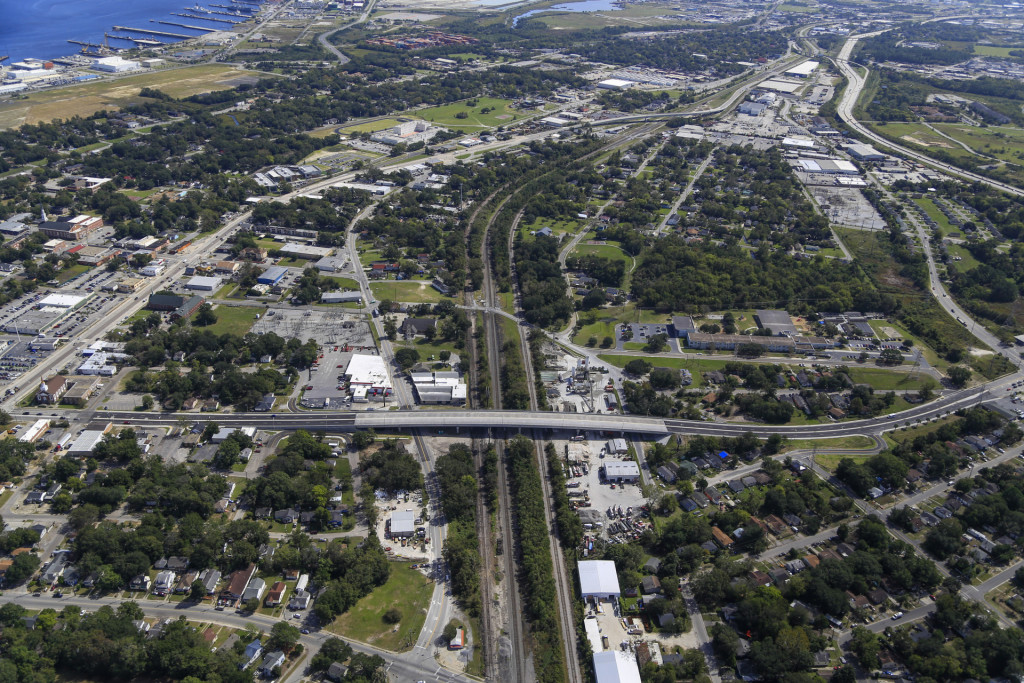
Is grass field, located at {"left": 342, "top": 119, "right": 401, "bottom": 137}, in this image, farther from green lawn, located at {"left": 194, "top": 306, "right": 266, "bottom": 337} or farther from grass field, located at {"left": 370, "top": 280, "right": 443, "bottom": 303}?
green lawn, located at {"left": 194, "top": 306, "right": 266, "bottom": 337}

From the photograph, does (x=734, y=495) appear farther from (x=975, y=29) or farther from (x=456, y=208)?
(x=975, y=29)

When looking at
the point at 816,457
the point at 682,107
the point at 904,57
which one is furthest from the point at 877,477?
the point at 904,57

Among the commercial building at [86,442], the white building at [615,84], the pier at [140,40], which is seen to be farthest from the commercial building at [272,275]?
the pier at [140,40]

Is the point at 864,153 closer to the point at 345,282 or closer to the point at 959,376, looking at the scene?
the point at 959,376

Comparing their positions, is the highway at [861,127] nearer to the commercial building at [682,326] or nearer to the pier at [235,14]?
the commercial building at [682,326]

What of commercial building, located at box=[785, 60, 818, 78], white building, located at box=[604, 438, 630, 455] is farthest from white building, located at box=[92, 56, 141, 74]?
commercial building, located at box=[785, 60, 818, 78]
